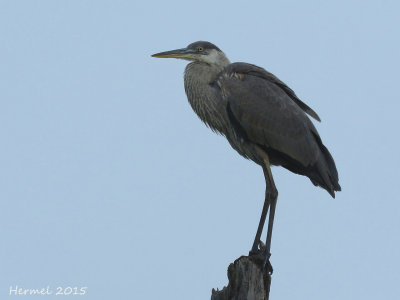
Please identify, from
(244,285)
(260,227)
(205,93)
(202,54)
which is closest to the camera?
(244,285)

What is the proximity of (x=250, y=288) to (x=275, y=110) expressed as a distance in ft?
9.91

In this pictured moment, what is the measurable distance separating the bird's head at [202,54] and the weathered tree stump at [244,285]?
11.9 feet

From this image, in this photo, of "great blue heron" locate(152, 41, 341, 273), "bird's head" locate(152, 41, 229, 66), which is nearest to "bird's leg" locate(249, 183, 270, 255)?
"great blue heron" locate(152, 41, 341, 273)

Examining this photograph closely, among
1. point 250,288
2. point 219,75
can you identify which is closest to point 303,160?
point 219,75

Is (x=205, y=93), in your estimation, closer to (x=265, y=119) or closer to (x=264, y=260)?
(x=265, y=119)

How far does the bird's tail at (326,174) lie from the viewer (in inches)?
324

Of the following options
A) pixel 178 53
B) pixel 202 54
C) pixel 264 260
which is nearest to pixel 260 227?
pixel 264 260

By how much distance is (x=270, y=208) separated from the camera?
325 inches

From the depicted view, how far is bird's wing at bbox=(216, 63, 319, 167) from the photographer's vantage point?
831 cm

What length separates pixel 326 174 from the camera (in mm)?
8266

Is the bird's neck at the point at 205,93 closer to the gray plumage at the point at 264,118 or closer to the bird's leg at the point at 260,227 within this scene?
the gray plumage at the point at 264,118

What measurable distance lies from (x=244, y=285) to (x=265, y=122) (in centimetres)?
285

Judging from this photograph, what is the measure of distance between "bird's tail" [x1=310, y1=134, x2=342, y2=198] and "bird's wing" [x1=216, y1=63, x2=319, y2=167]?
136 mm

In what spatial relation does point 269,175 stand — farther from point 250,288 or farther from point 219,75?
point 250,288
